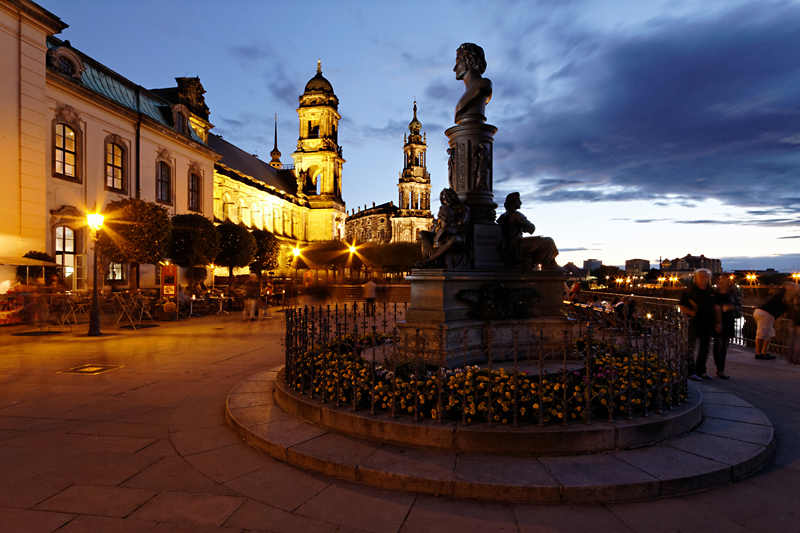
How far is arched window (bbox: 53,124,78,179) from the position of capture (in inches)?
856

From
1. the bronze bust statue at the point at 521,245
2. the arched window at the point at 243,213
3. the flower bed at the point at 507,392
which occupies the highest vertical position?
the arched window at the point at 243,213

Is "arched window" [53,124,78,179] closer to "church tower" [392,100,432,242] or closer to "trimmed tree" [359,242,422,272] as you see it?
"trimmed tree" [359,242,422,272]

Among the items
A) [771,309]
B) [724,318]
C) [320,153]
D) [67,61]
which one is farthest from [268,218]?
[724,318]

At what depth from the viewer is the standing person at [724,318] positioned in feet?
25.3

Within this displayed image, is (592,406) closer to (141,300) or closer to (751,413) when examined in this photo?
(751,413)

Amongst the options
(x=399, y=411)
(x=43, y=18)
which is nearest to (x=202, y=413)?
(x=399, y=411)

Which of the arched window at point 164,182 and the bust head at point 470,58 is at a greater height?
the arched window at point 164,182

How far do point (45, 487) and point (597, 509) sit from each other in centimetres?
438

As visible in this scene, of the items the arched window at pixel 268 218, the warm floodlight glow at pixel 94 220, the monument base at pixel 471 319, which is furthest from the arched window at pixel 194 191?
the monument base at pixel 471 319

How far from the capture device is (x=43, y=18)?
1944 centimetres

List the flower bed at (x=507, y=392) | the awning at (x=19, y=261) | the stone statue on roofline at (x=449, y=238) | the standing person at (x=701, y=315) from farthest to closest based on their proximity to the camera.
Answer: the awning at (x=19, y=261), the standing person at (x=701, y=315), the stone statue on roofline at (x=449, y=238), the flower bed at (x=507, y=392)

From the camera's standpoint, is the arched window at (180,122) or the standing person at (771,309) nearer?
the standing person at (771,309)

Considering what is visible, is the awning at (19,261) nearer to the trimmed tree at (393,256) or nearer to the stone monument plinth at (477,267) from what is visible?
the stone monument plinth at (477,267)

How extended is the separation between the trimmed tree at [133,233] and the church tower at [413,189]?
76.1 m
